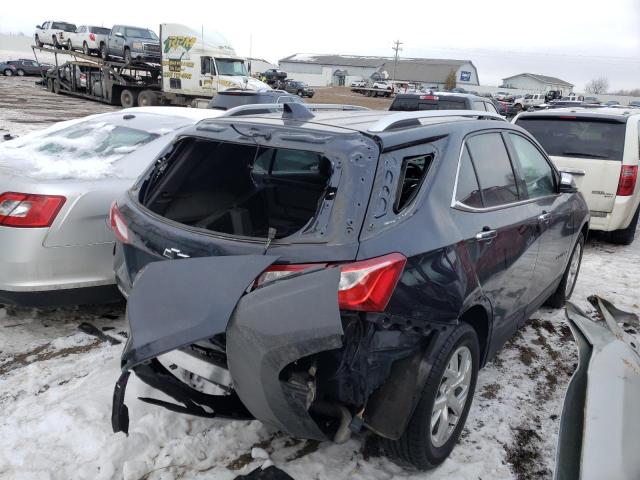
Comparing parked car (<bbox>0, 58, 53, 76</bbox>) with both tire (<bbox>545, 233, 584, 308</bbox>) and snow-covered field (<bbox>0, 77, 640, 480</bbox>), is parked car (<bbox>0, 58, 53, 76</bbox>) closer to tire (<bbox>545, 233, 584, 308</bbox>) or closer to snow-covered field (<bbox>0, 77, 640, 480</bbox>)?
snow-covered field (<bbox>0, 77, 640, 480</bbox>)

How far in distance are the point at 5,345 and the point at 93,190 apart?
4.10 ft

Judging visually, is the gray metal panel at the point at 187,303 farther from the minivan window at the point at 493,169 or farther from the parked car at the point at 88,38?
the parked car at the point at 88,38

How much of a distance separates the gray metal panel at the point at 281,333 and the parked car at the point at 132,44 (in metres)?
24.7

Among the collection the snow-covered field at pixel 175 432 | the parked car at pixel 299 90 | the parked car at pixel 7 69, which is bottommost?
the parked car at pixel 7 69

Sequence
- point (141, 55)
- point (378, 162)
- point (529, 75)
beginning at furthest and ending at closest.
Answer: point (529, 75) < point (141, 55) < point (378, 162)

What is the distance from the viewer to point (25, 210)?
11.7 ft

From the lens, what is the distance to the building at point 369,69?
90625mm

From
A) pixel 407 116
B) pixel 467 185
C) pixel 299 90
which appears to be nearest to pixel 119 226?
pixel 407 116

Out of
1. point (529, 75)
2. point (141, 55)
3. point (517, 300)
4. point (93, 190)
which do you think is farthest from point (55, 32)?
point (529, 75)

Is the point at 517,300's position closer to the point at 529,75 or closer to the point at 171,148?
the point at 171,148

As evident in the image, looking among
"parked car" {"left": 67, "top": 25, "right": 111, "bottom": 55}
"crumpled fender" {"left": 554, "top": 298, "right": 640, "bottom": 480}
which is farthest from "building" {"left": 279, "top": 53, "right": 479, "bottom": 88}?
"crumpled fender" {"left": 554, "top": 298, "right": 640, "bottom": 480}

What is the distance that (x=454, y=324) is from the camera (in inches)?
99.6

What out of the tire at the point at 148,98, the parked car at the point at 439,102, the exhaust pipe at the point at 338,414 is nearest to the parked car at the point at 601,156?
the parked car at the point at 439,102

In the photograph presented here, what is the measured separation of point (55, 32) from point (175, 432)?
3135cm
